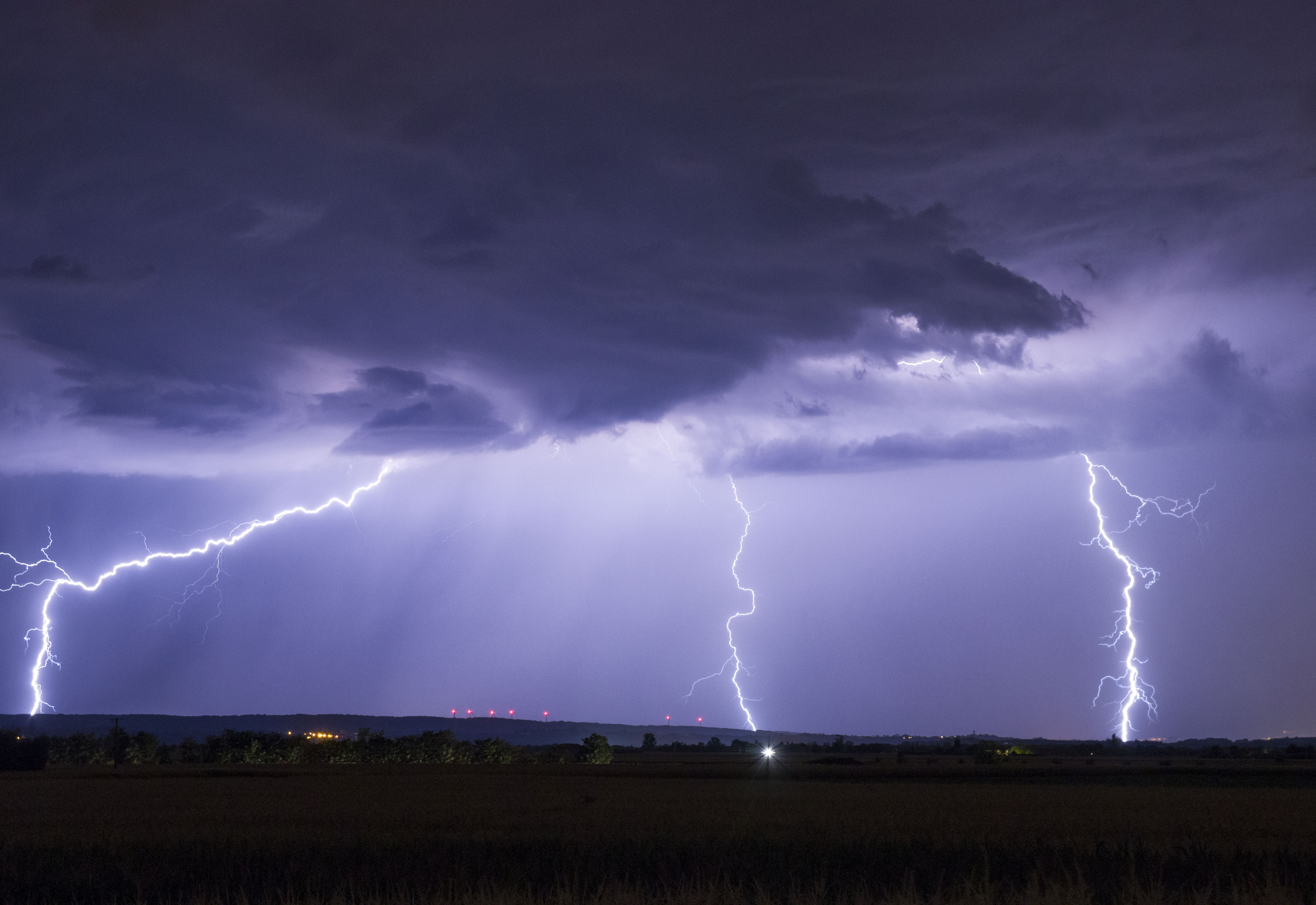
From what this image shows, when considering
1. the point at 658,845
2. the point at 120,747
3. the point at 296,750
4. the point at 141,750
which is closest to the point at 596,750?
the point at 296,750

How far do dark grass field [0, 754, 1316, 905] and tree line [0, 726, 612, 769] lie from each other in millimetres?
72938

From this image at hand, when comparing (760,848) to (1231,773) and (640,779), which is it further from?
(1231,773)

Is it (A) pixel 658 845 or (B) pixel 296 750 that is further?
(B) pixel 296 750

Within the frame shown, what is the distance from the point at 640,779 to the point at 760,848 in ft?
143

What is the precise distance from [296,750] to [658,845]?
370ft

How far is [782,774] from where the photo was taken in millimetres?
72625

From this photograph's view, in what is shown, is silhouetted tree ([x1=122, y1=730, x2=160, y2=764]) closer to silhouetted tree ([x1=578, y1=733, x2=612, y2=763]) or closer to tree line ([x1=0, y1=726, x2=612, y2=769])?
tree line ([x1=0, y1=726, x2=612, y2=769])

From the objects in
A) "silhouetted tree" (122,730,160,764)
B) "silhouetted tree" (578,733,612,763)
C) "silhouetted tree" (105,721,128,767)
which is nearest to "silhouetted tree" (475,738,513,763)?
"silhouetted tree" (578,733,612,763)

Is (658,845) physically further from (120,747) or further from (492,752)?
(120,747)

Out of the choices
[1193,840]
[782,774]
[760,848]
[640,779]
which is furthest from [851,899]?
[782,774]

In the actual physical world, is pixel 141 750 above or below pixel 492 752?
below

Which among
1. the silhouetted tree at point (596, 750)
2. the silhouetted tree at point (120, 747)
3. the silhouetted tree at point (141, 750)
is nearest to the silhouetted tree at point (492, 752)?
the silhouetted tree at point (596, 750)

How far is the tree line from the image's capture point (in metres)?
116

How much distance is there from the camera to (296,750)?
392ft
